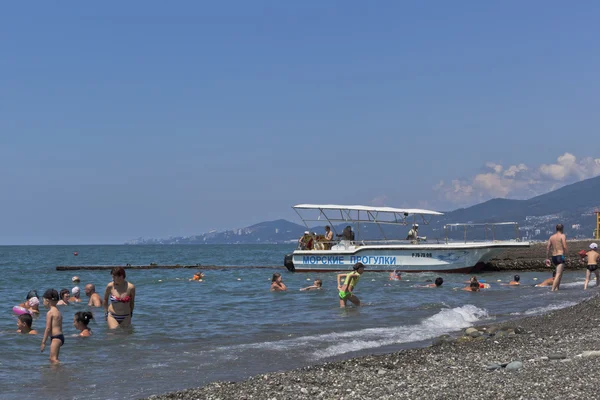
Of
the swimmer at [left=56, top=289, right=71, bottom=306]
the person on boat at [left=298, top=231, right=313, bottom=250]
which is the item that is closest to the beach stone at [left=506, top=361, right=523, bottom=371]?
the swimmer at [left=56, top=289, right=71, bottom=306]

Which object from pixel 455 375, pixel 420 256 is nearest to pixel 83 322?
pixel 455 375

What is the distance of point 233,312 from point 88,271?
30762 mm

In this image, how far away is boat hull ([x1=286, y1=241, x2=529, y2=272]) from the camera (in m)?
29.5

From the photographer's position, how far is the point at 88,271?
4719cm

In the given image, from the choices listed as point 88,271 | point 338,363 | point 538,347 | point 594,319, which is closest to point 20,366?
point 338,363

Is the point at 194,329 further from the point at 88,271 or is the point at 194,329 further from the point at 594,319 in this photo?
the point at 88,271

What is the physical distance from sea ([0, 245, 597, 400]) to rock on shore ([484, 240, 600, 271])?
8051mm

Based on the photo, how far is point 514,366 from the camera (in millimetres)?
8609

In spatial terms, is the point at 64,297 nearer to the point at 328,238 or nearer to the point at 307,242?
the point at 307,242

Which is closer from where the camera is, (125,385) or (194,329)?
(125,385)

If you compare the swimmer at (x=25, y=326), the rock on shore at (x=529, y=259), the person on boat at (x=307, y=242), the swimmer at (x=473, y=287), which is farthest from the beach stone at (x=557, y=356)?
the rock on shore at (x=529, y=259)

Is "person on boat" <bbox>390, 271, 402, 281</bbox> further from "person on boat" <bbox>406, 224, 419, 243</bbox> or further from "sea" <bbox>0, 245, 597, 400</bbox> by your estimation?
"person on boat" <bbox>406, 224, 419, 243</bbox>

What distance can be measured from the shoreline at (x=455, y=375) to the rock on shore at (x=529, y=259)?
22585mm

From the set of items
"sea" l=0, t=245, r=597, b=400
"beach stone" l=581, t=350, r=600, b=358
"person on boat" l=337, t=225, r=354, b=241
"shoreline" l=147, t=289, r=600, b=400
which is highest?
"person on boat" l=337, t=225, r=354, b=241
